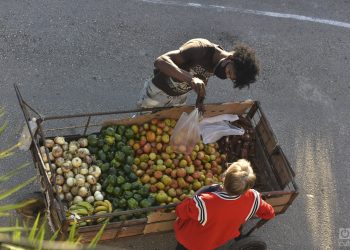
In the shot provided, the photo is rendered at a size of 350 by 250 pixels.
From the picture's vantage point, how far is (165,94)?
16.4ft

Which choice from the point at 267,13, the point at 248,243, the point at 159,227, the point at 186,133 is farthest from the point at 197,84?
the point at 267,13

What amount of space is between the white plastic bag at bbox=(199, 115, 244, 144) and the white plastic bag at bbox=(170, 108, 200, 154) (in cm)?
31

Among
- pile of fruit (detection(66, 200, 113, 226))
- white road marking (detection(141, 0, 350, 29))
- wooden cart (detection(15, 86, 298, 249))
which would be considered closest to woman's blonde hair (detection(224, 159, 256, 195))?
wooden cart (detection(15, 86, 298, 249))

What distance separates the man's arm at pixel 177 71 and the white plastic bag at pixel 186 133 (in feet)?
1.68

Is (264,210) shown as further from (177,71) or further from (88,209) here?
(88,209)

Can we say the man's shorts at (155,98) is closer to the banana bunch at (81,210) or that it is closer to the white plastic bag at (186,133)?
the white plastic bag at (186,133)

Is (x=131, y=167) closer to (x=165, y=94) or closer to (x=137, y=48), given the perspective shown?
(x=165, y=94)

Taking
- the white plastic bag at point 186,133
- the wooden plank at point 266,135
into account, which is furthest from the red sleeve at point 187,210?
the wooden plank at point 266,135

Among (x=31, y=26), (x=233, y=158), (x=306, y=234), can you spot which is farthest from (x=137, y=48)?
(x=306, y=234)

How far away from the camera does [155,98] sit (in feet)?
16.6

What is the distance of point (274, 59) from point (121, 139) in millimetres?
3306

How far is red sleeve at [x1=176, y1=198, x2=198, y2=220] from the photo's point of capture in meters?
3.98

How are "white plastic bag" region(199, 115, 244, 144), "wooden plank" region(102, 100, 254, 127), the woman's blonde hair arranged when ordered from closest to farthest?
the woman's blonde hair
"wooden plank" region(102, 100, 254, 127)
"white plastic bag" region(199, 115, 244, 144)

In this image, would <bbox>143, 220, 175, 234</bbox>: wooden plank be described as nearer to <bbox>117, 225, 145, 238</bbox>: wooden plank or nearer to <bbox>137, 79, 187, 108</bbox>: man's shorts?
<bbox>117, 225, 145, 238</bbox>: wooden plank
